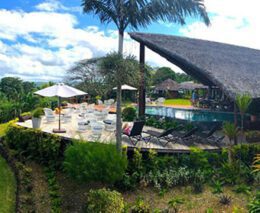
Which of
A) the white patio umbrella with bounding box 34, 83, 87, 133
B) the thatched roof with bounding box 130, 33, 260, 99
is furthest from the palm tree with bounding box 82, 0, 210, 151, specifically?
the white patio umbrella with bounding box 34, 83, 87, 133

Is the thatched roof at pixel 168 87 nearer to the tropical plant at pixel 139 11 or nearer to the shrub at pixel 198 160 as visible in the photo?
the tropical plant at pixel 139 11

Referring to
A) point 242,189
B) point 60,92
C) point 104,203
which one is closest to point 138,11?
point 60,92

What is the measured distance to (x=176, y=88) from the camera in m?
47.4

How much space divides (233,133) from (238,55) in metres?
10.7

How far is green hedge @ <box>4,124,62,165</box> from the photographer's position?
11.2 meters

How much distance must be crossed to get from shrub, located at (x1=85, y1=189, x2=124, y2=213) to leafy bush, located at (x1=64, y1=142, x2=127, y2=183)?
42.3 inches

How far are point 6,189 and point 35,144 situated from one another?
2.74m

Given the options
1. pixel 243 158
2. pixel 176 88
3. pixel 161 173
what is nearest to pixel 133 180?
pixel 161 173

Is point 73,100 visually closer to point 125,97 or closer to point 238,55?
point 125,97

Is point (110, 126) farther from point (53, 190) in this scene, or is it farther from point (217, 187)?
point (217, 187)

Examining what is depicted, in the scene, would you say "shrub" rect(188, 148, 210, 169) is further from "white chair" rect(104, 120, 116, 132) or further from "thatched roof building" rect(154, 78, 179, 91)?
"thatched roof building" rect(154, 78, 179, 91)

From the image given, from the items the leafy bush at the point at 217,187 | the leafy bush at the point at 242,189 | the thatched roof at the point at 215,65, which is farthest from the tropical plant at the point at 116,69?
the thatched roof at the point at 215,65

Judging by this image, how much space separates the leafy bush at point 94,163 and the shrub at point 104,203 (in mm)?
Answer: 1074

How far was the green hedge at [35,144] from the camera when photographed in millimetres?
11211
